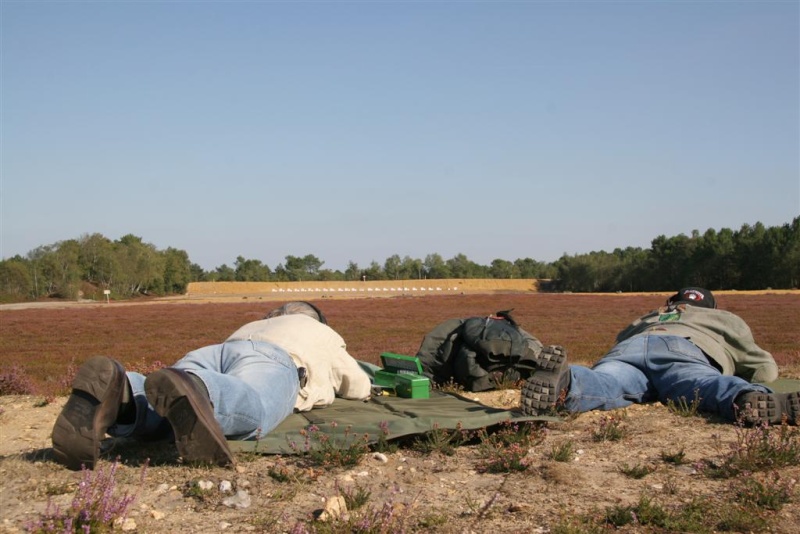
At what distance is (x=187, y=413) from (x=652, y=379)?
12.9 feet

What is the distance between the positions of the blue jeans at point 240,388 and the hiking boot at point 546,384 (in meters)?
1.56

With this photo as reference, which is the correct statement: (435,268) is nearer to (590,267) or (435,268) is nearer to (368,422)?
(590,267)

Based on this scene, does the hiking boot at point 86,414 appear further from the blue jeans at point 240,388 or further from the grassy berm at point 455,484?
the blue jeans at point 240,388

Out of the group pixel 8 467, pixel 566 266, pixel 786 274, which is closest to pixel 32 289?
pixel 566 266

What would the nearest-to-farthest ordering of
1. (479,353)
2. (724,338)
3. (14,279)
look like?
(724,338), (479,353), (14,279)

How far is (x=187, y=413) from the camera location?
3434mm

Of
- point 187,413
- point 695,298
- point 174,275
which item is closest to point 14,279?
point 174,275

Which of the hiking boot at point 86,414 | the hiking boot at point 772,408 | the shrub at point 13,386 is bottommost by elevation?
the shrub at point 13,386

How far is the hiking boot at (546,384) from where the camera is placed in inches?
185

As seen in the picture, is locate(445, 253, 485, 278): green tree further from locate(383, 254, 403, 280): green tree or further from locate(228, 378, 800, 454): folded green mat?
locate(228, 378, 800, 454): folded green mat

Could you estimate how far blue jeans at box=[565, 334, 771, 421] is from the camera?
5.08 metres

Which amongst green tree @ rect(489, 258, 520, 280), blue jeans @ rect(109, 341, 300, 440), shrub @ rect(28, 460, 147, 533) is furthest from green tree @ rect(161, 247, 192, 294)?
shrub @ rect(28, 460, 147, 533)

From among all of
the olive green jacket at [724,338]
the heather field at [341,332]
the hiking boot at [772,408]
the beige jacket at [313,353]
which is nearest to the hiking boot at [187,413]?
the beige jacket at [313,353]

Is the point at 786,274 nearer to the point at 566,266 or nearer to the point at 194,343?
the point at 566,266
